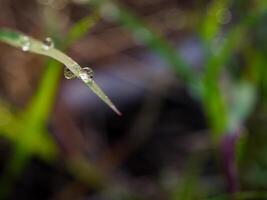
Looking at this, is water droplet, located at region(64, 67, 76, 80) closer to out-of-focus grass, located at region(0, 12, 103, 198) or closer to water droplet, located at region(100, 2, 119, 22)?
out-of-focus grass, located at region(0, 12, 103, 198)

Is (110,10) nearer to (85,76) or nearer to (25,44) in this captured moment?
(25,44)

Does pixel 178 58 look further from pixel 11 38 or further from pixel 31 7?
pixel 31 7

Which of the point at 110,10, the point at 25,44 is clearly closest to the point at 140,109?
the point at 110,10

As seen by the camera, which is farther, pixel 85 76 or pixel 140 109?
pixel 140 109

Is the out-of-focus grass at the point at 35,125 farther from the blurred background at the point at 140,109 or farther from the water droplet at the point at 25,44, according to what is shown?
the water droplet at the point at 25,44

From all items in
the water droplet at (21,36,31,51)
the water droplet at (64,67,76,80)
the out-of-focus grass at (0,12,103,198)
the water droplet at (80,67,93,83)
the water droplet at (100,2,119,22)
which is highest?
the water droplet at (100,2,119,22)

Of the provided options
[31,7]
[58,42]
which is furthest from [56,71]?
[31,7]

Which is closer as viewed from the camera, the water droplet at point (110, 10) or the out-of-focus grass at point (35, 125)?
the out-of-focus grass at point (35, 125)

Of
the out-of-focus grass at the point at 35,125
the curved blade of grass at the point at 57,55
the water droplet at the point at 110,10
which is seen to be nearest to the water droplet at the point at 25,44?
the curved blade of grass at the point at 57,55

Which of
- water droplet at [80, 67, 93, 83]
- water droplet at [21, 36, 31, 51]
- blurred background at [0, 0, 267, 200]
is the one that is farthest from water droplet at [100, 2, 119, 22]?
water droplet at [80, 67, 93, 83]
